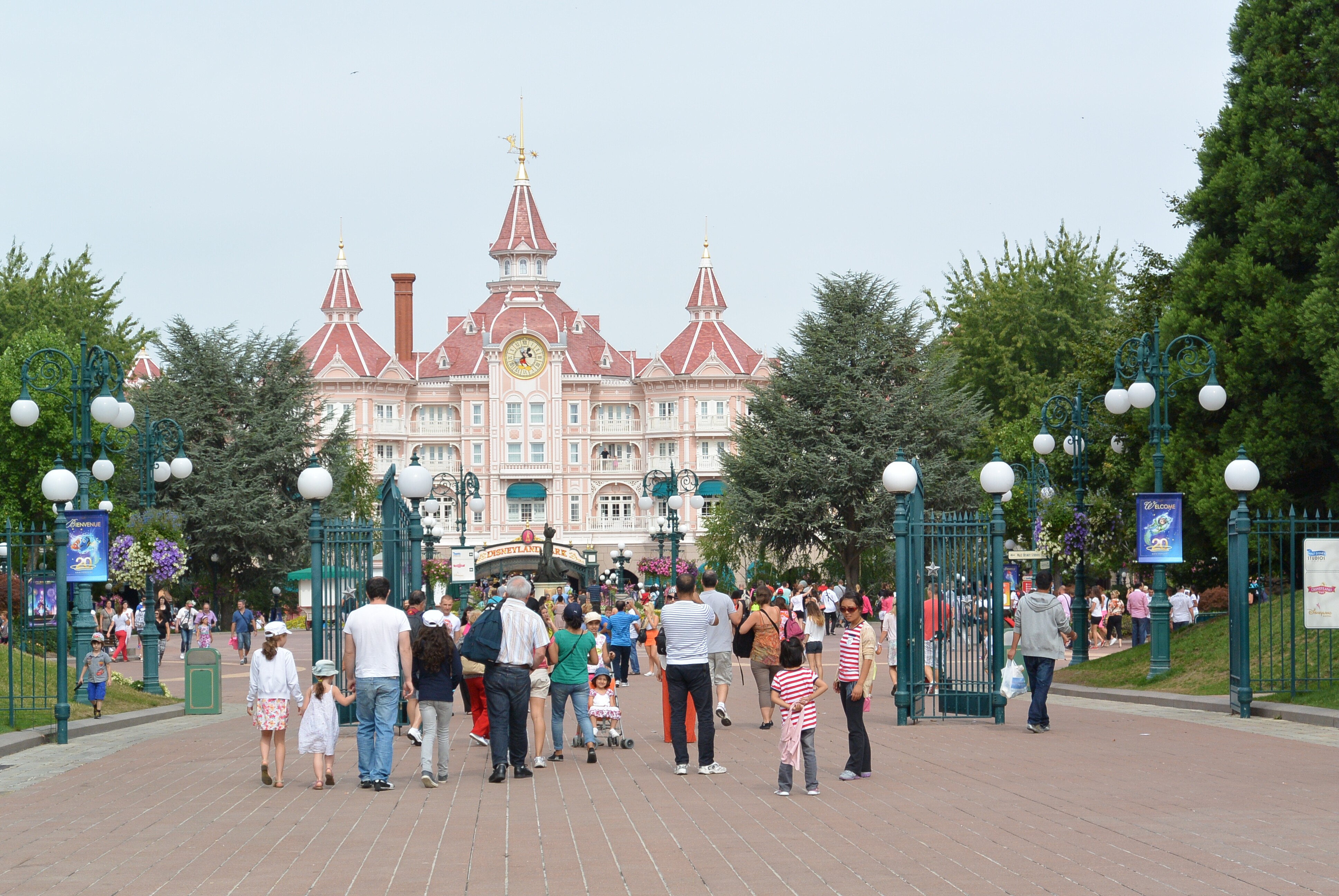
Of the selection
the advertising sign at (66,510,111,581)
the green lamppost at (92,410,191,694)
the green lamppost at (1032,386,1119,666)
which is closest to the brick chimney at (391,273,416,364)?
the green lamppost at (92,410,191,694)

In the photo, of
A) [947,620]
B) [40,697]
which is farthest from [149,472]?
[947,620]

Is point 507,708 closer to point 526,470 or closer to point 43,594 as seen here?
point 43,594

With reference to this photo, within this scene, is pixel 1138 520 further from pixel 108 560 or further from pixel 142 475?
pixel 142 475

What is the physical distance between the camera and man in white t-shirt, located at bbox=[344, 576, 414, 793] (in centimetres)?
1239

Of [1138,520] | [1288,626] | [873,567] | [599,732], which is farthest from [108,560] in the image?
[873,567]

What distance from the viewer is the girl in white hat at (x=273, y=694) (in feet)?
42.0

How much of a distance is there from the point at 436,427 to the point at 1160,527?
80.9 metres

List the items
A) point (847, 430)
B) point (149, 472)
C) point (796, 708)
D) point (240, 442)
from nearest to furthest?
point (796, 708) < point (149, 472) < point (847, 430) < point (240, 442)

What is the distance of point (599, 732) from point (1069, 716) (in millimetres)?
5826

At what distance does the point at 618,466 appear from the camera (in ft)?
322

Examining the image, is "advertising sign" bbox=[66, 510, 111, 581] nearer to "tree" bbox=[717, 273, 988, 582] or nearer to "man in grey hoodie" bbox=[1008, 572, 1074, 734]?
"man in grey hoodie" bbox=[1008, 572, 1074, 734]

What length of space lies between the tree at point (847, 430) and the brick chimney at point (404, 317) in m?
55.5

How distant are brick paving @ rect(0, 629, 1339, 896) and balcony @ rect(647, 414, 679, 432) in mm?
81405

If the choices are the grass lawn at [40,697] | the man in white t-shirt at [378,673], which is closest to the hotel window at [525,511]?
the grass lawn at [40,697]
